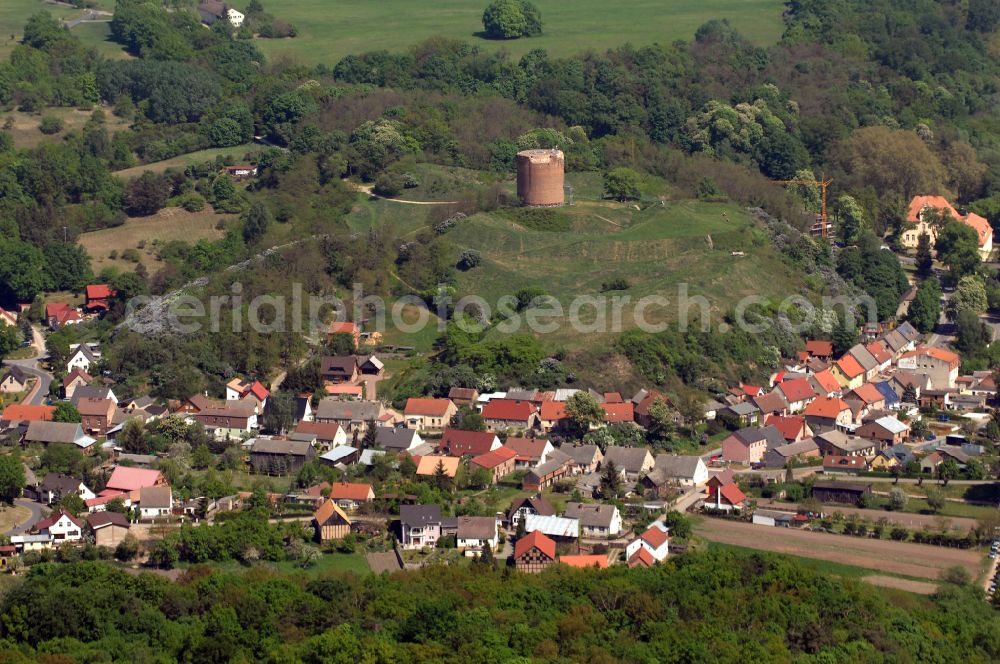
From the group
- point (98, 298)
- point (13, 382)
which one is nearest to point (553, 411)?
point (13, 382)

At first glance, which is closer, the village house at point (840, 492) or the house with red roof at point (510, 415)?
the village house at point (840, 492)

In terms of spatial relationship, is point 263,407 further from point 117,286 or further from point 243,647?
point 243,647

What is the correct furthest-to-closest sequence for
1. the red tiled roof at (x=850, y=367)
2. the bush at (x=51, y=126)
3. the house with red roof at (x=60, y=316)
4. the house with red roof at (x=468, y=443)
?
the bush at (x=51, y=126)
the house with red roof at (x=60, y=316)
the red tiled roof at (x=850, y=367)
the house with red roof at (x=468, y=443)

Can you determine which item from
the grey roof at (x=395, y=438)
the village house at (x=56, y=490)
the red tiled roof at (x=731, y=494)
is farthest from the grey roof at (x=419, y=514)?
the village house at (x=56, y=490)

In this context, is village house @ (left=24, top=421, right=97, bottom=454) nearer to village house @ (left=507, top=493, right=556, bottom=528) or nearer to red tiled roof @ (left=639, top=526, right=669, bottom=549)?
village house @ (left=507, top=493, right=556, bottom=528)

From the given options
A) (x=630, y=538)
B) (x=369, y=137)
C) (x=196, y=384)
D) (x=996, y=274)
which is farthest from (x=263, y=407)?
(x=996, y=274)

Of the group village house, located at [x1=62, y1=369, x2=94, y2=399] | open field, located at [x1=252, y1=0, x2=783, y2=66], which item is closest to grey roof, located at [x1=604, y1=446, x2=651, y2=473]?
village house, located at [x1=62, y1=369, x2=94, y2=399]

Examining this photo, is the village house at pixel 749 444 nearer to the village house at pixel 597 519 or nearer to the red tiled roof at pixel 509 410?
the red tiled roof at pixel 509 410
